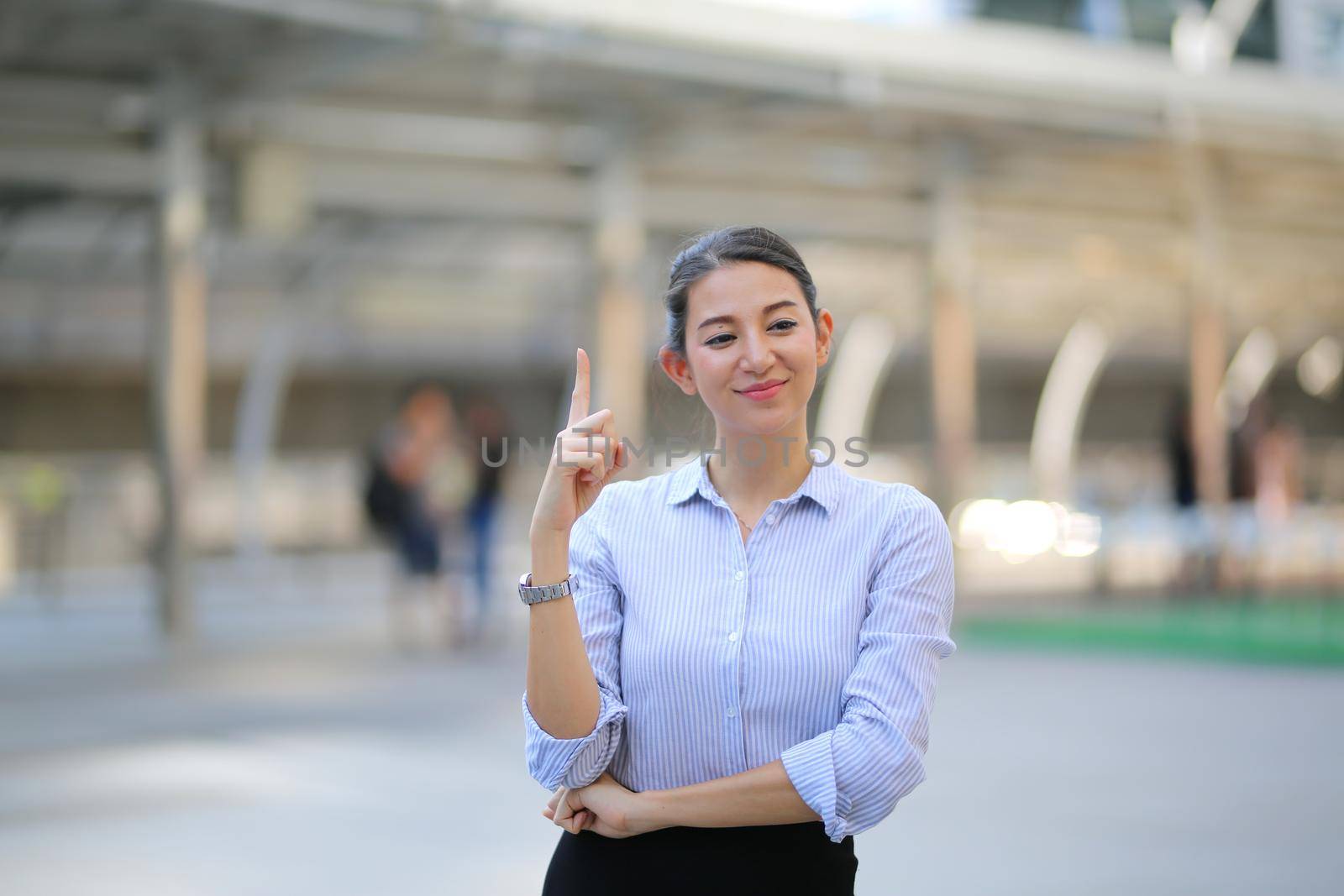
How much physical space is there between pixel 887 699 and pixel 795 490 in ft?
1.26

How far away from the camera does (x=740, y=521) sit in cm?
263

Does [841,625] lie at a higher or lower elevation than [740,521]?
lower

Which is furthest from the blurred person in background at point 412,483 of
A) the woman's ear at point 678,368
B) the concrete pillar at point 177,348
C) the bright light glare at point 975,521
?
the woman's ear at point 678,368

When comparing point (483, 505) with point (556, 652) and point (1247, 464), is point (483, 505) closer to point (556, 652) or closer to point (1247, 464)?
point (1247, 464)

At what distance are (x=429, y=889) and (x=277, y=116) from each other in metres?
9.84

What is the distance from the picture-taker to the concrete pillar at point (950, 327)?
1783 cm

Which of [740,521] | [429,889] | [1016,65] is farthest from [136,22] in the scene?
[740,521]

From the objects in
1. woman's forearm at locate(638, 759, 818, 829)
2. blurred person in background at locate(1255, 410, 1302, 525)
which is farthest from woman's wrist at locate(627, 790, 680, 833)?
blurred person in background at locate(1255, 410, 1302, 525)

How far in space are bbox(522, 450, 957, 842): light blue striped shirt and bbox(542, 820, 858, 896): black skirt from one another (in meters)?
0.09

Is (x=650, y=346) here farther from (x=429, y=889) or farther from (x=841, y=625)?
(x=841, y=625)

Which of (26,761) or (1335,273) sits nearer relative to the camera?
(26,761)

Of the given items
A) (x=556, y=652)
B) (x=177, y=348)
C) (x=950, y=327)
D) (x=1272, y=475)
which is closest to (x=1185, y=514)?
(x=1272, y=475)

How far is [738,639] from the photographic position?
8.13ft

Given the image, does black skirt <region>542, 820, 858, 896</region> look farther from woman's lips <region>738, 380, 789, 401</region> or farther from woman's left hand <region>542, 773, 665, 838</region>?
woman's lips <region>738, 380, 789, 401</region>
